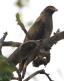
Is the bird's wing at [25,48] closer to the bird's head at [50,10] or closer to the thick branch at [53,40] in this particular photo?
the thick branch at [53,40]

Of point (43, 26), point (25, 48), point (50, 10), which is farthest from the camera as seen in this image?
point (50, 10)

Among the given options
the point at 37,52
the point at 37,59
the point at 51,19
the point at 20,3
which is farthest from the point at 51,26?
the point at 20,3

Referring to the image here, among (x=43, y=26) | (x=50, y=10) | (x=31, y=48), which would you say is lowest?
(x=43, y=26)

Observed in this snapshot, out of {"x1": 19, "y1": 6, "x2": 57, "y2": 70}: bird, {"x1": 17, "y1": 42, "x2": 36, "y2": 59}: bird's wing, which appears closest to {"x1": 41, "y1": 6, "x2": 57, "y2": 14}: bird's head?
{"x1": 19, "y1": 6, "x2": 57, "y2": 70}: bird

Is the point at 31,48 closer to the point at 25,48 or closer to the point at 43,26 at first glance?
the point at 25,48

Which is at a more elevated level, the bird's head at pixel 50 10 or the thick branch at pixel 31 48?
the thick branch at pixel 31 48

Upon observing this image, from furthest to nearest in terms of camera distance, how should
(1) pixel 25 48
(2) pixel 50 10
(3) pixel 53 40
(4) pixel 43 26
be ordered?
(2) pixel 50 10 → (4) pixel 43 26 → (3) pixel 53 40 → (1) pixel 25 48

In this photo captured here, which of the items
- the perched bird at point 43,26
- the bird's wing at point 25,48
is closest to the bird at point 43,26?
the perched bird at point 43,26

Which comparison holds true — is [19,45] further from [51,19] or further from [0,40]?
[51,19]

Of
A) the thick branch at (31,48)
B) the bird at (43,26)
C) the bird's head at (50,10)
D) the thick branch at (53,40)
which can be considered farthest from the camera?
the bird's head at (50,10)

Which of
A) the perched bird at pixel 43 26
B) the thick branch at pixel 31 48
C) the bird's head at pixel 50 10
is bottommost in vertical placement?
the perched bird at pixel 43 26

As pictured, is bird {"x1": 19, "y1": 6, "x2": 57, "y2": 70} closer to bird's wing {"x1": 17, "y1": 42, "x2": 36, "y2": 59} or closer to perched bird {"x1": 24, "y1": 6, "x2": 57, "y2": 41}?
perched bird {"x1": 24, "y1": 6, "x2": 57, "y2": 41}

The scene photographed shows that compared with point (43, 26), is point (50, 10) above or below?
above

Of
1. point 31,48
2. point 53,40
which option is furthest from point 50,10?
point 31,48
